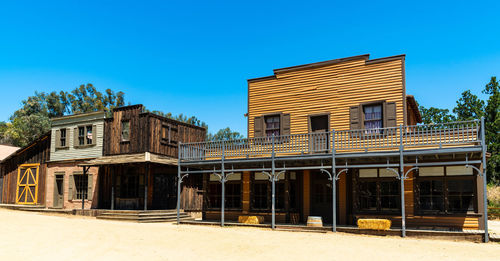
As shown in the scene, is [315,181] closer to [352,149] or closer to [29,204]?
[352,149]

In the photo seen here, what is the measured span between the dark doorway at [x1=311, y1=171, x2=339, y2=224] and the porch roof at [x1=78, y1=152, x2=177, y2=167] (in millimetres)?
8336

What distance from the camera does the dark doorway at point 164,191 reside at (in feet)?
82.9

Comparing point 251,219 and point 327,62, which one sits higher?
point 327,62

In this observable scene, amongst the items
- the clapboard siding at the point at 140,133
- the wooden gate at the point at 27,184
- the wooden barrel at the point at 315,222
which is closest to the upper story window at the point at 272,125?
the wooden barrel at the point at 315,222

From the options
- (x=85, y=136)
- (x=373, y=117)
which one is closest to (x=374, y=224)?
(x=373, y=117)

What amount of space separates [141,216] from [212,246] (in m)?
9.73

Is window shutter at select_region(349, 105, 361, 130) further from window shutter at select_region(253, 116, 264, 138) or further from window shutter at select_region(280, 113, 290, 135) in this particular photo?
window shutter at select_region(253, 116, 264, 138)

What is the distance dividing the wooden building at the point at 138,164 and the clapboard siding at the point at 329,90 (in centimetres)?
677

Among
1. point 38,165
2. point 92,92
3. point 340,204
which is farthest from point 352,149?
point 92,92

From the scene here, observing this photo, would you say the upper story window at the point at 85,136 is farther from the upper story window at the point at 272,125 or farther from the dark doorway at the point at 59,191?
the upper story window at the point at 272,125

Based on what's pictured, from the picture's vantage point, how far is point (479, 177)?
16.2m

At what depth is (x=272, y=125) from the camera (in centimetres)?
2109

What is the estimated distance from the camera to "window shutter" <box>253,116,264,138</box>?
2114cm

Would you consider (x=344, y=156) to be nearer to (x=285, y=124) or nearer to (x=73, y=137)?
(x=285, y=124)
